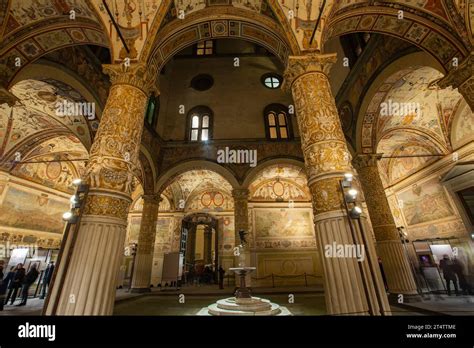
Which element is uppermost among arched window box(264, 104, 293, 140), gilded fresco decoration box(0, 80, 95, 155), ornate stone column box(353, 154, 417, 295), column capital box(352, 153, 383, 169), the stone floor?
arched window box(264, 104, 293, 140)

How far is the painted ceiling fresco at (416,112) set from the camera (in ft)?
26.7

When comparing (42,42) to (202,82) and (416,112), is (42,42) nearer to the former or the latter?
(202,82)

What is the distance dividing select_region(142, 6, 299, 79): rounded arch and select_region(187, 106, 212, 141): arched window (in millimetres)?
6398

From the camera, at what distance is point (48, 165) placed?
12023 mm

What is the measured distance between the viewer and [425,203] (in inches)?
450

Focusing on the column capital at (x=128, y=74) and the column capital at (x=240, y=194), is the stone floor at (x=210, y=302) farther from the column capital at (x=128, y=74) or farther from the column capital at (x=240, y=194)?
the column capital at (x=128, y=74)

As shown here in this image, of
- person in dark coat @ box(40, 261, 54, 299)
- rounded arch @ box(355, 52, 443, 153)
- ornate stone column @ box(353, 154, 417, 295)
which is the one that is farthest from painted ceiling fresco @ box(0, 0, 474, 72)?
person in dark coat @ box(40, 261, 54, 299)

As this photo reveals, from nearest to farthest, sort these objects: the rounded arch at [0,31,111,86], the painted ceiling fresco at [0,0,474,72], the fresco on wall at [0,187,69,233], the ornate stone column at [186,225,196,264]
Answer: the painted ceiling fresco at [0,0,474,72] → the rounded arch at [0,31,111,86] → the fresco on wall at [0,187,69,233] → the ornate stone column at [186,225,196,264]

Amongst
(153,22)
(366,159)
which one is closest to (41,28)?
(153,22)

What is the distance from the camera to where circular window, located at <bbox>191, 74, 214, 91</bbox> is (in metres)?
13.9

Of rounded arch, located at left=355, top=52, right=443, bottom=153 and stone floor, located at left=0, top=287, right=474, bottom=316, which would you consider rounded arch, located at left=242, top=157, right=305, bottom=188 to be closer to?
rounded arch, located at left=355, top=52, right=443, bottom=153

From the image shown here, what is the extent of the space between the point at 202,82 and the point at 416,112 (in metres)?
11.3

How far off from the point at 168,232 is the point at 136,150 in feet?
39.2
